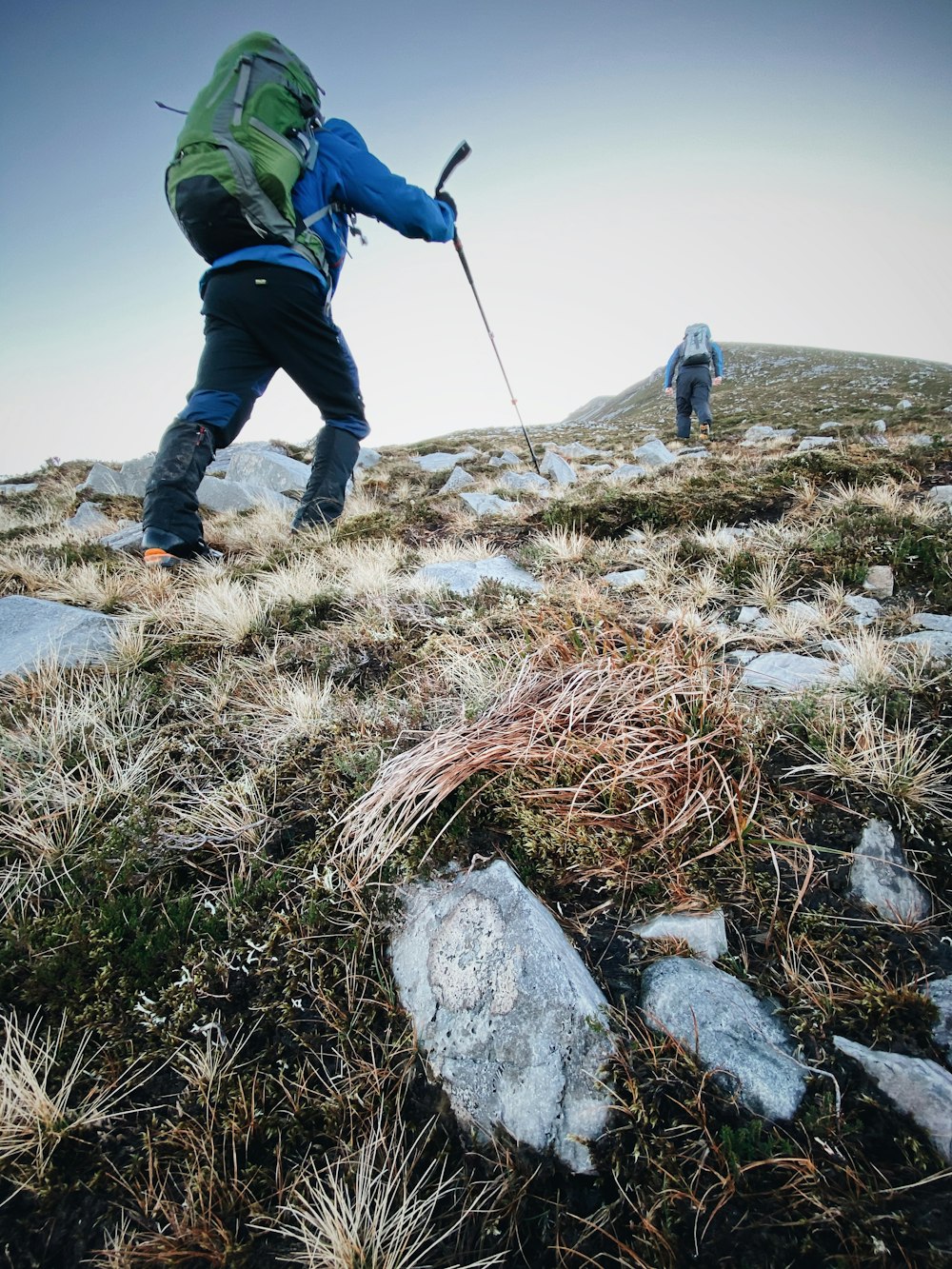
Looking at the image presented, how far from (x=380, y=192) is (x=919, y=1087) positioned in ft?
19.9

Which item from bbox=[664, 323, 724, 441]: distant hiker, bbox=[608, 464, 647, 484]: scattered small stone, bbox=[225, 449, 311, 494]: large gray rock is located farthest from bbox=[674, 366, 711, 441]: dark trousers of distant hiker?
bbox=[225, 449, 311, 494]: large gray rock

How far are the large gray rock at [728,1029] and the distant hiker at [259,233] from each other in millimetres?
4611

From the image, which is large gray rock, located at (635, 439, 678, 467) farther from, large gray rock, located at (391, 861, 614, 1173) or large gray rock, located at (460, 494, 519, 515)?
large gray rock, located at (391, 861, 614, 1173)

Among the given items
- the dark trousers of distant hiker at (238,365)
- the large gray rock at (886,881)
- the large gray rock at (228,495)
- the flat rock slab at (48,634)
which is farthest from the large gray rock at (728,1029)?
the large gray rock at (228,495)

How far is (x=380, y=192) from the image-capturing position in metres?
4.39

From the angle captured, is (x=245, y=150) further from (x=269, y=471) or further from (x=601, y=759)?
(x=269, y=471)

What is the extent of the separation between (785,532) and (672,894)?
3696 millimetres

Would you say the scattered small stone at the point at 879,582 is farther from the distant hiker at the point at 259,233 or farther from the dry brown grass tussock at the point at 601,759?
the distant hiker at the point at 259,233

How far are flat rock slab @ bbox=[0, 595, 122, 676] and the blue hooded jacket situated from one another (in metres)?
2.94

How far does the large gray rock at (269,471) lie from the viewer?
36.7ft

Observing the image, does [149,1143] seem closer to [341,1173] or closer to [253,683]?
[341,1173]

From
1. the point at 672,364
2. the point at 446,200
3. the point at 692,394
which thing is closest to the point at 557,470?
the point at 446,200

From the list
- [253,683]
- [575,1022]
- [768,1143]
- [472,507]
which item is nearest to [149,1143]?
[575,1022]

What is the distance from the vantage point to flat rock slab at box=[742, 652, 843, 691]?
232 cm
